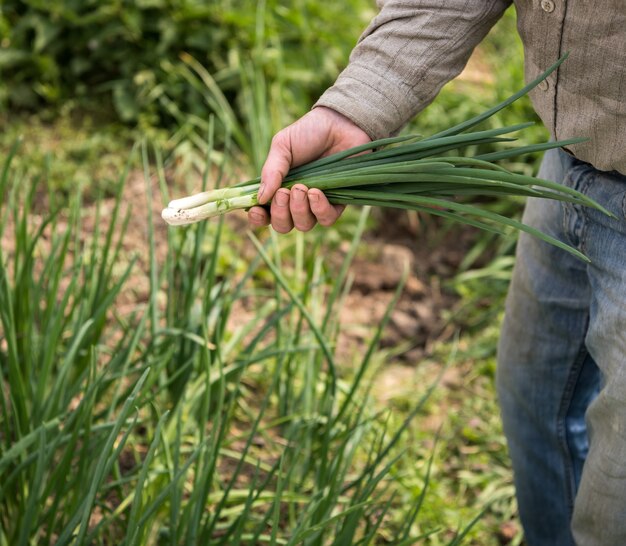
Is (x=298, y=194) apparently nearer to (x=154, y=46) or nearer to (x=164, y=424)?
(x=164, y=424)

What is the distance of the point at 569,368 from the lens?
5.25 ft

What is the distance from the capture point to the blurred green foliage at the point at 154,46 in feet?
11.1

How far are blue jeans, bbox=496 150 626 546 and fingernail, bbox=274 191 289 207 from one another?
434 mm

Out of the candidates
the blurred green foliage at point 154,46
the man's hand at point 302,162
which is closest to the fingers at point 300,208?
the man's hand at point 302,162

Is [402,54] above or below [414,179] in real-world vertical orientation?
above

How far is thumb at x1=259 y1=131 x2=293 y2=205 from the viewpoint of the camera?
1.31m

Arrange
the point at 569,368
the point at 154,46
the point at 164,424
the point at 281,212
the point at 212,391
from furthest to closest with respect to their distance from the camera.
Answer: the point at 154,46 < the point at 212,391 < the point at 164,424 < the point at 569,368 < the point at 281,212

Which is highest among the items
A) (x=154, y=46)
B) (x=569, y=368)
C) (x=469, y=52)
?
(x=154, y=46)

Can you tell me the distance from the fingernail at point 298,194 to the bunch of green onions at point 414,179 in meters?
0.03

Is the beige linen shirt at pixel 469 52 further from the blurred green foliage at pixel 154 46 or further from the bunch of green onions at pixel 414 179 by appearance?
the blurred green foliage at pixel 154 46

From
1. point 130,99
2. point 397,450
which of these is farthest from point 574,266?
point 130,99

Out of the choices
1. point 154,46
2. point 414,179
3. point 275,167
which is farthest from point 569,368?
point 154,46

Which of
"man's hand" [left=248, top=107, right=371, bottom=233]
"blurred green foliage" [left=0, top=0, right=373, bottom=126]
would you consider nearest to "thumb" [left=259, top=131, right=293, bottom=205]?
"man's hand" [left=248, top=107, right=371, bottom=233]

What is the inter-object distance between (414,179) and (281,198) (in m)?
0.21
